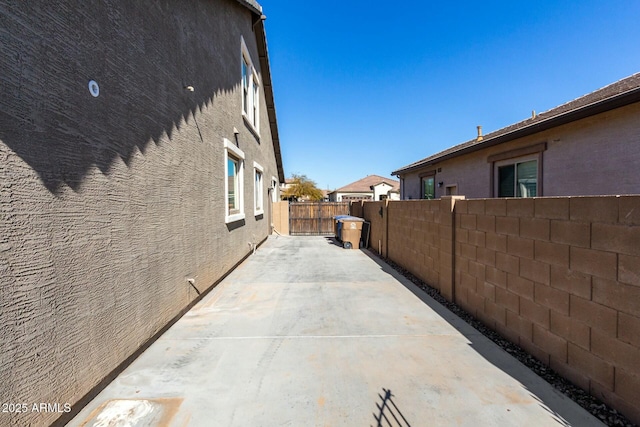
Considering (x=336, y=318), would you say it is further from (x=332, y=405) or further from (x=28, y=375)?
(x=28, y=375)

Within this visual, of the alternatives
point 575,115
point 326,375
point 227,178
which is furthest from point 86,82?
point 575,115

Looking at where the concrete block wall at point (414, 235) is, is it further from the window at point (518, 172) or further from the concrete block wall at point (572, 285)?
the window at point (518, 172)

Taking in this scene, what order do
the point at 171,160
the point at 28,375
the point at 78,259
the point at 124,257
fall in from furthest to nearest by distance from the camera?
the point at 171,160 → the point at 124,257 → the point at 78,259 → the point at 28,375

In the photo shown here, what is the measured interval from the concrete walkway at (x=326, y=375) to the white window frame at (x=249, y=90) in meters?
6.97

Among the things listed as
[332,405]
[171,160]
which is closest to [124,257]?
[171,160]

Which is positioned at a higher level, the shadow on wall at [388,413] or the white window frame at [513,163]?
the white window frame at [513,163]

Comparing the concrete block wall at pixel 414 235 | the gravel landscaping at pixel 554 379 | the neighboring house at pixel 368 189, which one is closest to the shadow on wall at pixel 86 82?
the gravel landscaping at pixel 554 379

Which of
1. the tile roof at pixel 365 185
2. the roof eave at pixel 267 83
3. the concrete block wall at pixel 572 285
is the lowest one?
the concrete block wall at pixel 572 285

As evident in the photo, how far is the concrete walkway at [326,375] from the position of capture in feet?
8.17

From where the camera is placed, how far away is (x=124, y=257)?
3.21 m

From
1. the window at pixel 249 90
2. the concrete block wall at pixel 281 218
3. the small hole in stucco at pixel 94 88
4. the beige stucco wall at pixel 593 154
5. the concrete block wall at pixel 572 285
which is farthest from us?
the concrete block wall at pixel 281 218

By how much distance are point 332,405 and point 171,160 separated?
381 cm

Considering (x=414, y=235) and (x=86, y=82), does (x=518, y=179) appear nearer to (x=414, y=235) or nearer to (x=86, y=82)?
(x=414, y=235)

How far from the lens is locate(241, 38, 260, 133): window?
9812 mm
